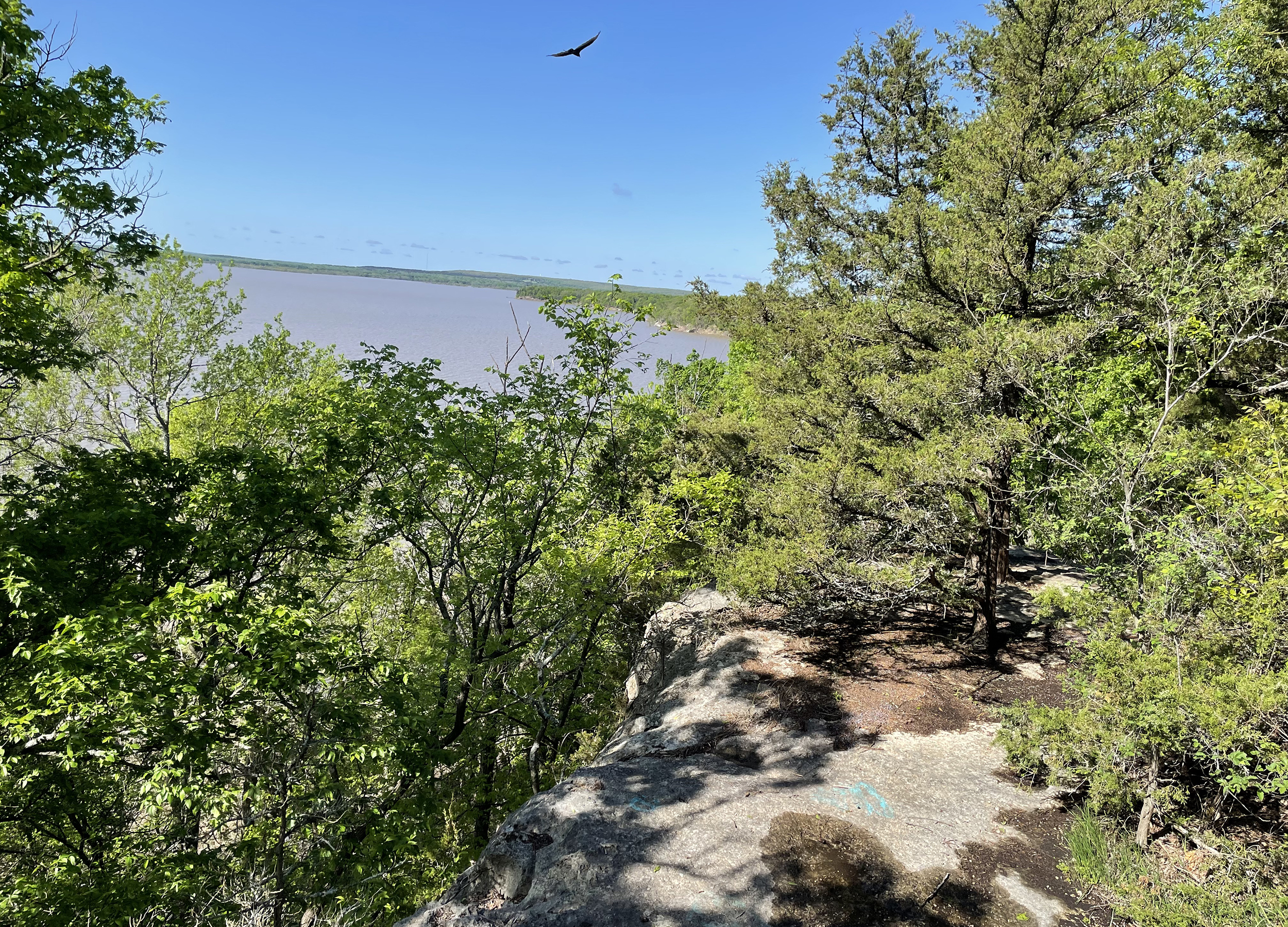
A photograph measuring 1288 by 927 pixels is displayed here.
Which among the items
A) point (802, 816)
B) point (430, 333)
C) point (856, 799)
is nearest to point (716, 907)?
point (802, 816)

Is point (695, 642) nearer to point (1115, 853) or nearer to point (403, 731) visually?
point (403, 731)

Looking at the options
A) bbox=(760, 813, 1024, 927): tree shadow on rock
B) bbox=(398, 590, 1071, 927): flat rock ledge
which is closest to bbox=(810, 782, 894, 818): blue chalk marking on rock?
bbox=(398, 590, 1071, 927): flat rock ledge

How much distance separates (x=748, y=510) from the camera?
13.8m

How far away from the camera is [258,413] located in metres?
15.8

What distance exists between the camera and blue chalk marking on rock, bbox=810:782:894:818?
7.25 m

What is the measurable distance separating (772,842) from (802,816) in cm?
64

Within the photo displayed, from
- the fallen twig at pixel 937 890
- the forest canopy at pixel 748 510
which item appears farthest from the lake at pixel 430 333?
the fallen twig at pixel 937 890

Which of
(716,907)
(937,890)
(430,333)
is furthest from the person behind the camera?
(430,333)

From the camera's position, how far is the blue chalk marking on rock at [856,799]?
725 cm

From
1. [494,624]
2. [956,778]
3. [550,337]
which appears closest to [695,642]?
[494,624]

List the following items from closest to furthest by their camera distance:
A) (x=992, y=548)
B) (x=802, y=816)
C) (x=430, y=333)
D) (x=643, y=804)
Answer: (x=802, y=816) → (x=643, y=804) → (x=992, y=548) → (x=430, y=333)

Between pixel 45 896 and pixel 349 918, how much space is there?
10.7ft

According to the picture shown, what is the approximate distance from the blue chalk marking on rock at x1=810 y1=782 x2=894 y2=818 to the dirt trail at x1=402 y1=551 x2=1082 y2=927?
0.02 m

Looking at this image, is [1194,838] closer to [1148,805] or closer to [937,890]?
[1148,805]
